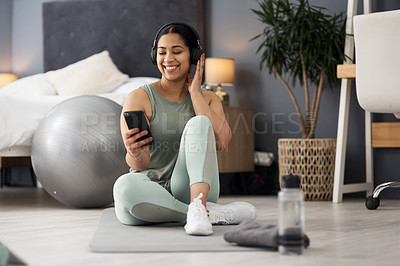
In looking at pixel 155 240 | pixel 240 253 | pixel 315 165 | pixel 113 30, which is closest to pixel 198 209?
pixel 155 240

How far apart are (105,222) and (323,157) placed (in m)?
1.78

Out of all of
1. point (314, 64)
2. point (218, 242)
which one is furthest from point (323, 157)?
point (218, 242)

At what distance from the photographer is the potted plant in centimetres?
373

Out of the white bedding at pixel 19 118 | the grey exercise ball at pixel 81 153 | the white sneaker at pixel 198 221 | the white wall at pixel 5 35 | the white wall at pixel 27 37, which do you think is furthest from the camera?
the white wall at pixel 5 35

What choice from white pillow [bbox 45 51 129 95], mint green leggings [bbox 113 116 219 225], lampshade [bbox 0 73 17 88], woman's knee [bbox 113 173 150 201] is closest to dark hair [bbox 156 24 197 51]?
mint green leggings [bbox 113 116 219 225]

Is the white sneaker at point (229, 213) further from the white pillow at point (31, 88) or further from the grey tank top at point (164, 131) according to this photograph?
the white pillow at point (31, 88)

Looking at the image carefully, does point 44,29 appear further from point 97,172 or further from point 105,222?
point 105,222

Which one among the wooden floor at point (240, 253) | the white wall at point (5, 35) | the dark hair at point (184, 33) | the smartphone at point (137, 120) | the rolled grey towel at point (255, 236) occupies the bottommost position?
the wooden floor at point (240, 253)

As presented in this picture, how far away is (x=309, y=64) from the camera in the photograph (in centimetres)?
375

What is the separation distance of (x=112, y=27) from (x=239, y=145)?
1.65 m

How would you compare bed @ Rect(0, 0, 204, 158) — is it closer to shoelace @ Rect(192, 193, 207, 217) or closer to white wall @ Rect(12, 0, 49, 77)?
white wall @ Rect(12, 0, 49, 77)

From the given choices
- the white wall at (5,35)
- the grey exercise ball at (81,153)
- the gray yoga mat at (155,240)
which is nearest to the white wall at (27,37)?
the white wall at (5,35)

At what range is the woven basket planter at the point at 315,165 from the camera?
3756 mm

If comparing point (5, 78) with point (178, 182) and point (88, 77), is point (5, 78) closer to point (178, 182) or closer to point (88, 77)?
point (88, 77)
